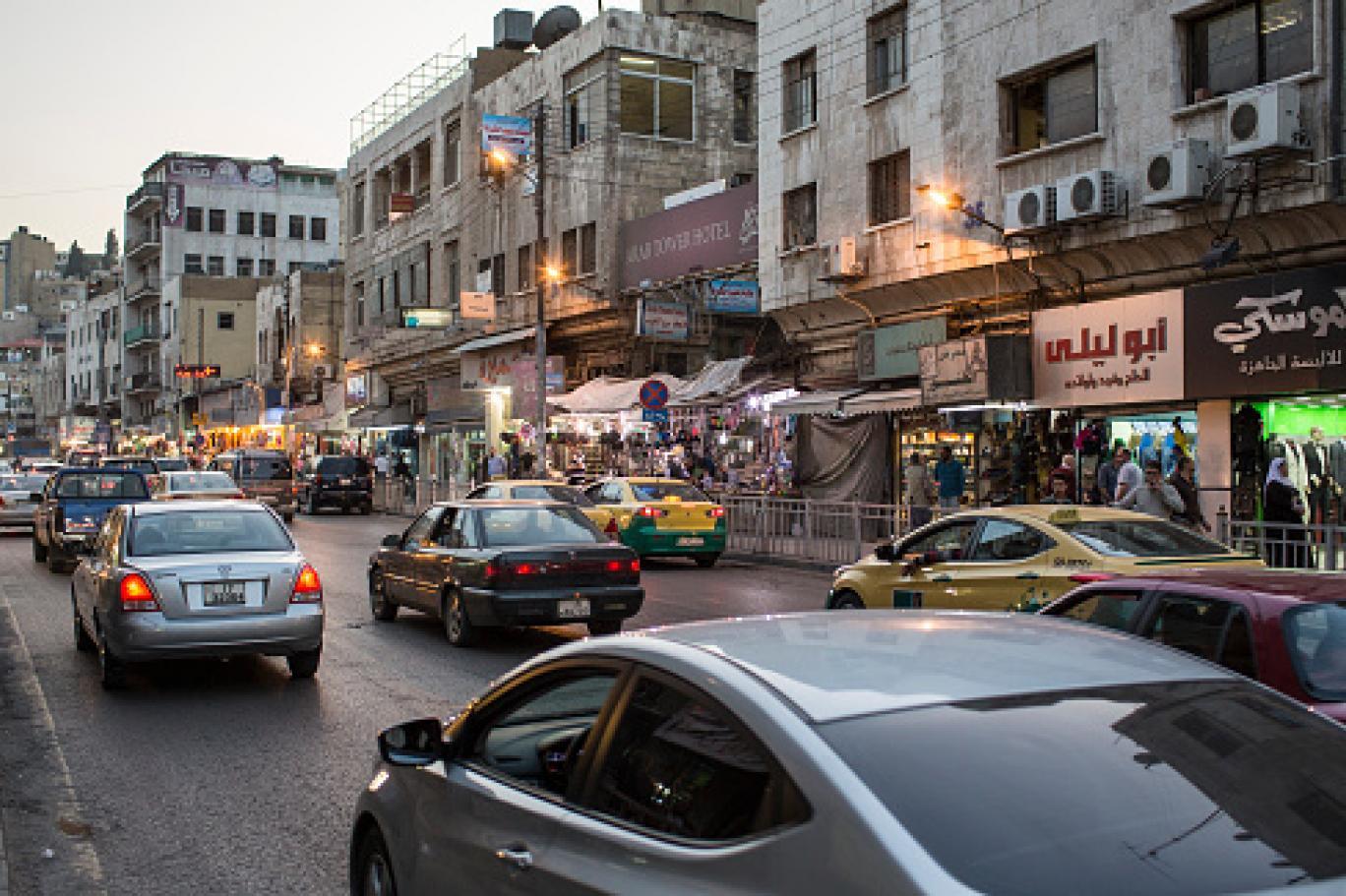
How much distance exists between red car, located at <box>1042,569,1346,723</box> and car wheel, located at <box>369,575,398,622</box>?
9.63m

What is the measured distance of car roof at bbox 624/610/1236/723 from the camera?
299 cm

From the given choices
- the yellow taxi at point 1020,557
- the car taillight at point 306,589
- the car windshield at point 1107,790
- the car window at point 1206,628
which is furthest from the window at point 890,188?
the car windshield at point 1107,790

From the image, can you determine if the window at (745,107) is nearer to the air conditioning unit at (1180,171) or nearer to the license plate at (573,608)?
the air conditioning unit at (1180,171)

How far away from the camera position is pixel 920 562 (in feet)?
37.2

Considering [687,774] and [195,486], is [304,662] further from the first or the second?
[195,486]

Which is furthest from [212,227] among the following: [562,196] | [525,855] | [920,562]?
[525,855]

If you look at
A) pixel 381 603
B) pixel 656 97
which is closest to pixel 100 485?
pixel 381 603

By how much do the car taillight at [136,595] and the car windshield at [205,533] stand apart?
54 cm

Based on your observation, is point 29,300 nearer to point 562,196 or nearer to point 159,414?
point 159,414

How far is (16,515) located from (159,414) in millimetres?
66977

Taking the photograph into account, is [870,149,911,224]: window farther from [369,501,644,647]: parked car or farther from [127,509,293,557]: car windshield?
[127,509,293,557]: car windshield

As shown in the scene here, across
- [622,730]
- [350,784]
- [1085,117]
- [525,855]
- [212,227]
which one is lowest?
[350,784]

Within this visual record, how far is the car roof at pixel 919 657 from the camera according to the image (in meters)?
2.99

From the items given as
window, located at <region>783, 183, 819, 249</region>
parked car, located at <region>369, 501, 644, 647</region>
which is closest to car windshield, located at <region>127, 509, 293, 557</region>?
parked car, located at <region>369, 501, 644, 647</region>
